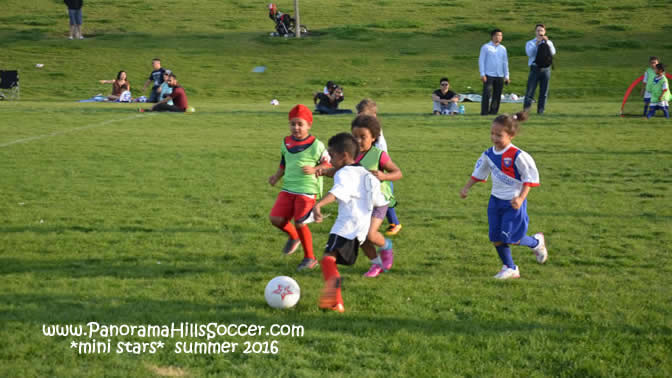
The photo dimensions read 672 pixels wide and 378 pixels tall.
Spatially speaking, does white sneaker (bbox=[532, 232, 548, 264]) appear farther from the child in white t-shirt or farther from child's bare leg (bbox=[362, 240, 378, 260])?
Result: the child in white t-shirt

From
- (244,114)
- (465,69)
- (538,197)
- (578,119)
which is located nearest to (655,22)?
(465,69)

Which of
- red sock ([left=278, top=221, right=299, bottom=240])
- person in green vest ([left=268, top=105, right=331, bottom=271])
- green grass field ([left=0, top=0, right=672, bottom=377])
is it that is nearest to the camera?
green grass field ([left=0, top=0, right=672, bottom=377])

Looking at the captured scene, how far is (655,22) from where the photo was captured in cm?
5119

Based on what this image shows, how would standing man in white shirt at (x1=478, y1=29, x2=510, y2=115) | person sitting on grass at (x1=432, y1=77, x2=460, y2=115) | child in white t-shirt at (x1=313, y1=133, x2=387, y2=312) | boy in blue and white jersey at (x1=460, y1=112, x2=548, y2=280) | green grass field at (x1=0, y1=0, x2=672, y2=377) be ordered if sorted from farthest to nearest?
person sitting on grass at (x1=432, y1=77, x2=460, y2=115), standing man in white shirt at (x1=478, y1=29, x2=510, y2=115), boy in blue and white jersey at (x1=460, y1=112, x2=548, y2=280), child in white t-shirt at (x1=313, y1=133, x2=387, y2=312), green grass field at (x1=0, y1=0, x2=672, y2=377)

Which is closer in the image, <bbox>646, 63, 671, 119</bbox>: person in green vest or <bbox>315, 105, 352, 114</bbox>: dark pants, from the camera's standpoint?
<bbox>646, 63, 671, 119</bbox>: person in green vest

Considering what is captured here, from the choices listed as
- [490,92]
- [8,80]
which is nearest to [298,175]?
[490,92]

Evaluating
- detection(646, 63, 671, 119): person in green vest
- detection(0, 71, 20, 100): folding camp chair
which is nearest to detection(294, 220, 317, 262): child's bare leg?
detection(646, 63, 671, 119): person in green vest

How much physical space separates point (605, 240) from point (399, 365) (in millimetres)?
4071

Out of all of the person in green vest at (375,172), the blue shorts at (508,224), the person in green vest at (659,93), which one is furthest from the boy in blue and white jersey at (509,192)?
the person in green vest at (659,93)

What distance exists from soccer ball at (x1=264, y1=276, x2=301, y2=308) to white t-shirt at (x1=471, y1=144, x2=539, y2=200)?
2.34 metres

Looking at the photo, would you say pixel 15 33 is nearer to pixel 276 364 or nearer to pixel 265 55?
pixel 265 55

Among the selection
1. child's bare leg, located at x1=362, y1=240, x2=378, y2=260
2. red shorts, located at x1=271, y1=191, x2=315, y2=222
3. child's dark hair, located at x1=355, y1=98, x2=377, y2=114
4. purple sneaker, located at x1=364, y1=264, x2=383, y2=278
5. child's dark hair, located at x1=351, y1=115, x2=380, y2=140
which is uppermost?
child's dark hair, located at x1=351, y1=115, x2=380, y2=140

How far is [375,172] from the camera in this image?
19.9ft

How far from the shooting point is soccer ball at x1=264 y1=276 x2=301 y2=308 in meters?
4.88
